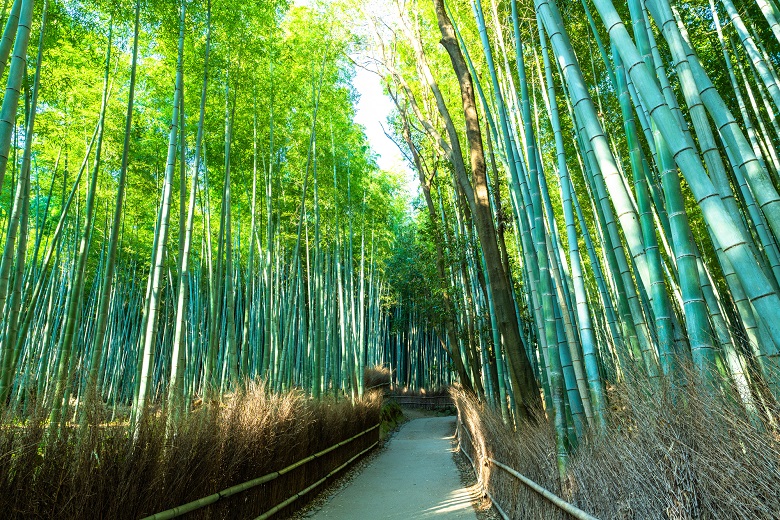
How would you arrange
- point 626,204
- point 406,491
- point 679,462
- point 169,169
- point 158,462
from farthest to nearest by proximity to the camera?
point 406,491 → point 169,169 → point 158,462 → point 626,204 → point 679,462

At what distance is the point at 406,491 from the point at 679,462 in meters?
4.23

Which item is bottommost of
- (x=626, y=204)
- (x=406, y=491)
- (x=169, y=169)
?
(x=406, y=491)

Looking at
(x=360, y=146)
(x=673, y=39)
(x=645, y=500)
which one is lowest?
(x=645, y=500)

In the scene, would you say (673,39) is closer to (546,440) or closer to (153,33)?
(546,440)

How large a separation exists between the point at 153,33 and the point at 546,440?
5.20 metres

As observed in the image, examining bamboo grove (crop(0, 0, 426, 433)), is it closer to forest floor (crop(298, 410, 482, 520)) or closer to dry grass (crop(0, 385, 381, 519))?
dry grass (crop(0, 385, 381, 519))

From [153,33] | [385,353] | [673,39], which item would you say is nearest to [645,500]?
[673,39]

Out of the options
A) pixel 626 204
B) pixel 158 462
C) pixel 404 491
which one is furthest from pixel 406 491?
pixel 626 204

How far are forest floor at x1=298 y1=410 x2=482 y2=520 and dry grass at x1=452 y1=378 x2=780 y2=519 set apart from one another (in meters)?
2.24

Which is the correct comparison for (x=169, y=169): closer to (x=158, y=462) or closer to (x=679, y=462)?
(x=158, y=462)

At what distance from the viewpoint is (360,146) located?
9.77 m

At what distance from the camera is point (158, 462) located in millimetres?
2346

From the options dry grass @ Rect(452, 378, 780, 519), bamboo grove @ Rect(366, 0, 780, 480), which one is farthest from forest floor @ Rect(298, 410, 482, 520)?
dry grass @ Rect(452, 378, 780, 519)

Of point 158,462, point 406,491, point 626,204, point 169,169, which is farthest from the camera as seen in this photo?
point 406,491
